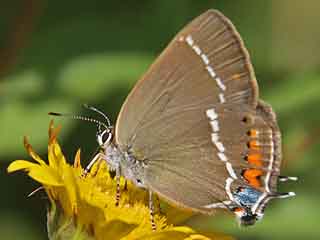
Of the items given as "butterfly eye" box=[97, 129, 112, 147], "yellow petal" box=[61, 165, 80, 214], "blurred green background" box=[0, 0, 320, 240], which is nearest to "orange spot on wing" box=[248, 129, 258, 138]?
"butterfly eye" box=[97, 129, 112, 147]

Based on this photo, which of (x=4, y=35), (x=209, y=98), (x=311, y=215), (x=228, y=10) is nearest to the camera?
(x=209, y=98)

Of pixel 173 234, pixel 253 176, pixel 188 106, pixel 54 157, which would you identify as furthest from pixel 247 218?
pixel 54 157

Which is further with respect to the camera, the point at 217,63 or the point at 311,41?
the point at 311,41

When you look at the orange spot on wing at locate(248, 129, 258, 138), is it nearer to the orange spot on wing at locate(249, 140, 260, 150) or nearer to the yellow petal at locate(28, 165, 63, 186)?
the orange spot on wing at locate(249, 140, 260, 150)

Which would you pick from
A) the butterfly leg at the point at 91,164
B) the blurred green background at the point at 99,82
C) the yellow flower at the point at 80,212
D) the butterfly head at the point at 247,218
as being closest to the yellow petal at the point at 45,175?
the yellow flower at the point at 80,212

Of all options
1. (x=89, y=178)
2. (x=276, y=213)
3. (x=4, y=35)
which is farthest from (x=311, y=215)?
(x=4, y=35)

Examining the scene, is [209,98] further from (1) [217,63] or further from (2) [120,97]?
(2) [120,97]

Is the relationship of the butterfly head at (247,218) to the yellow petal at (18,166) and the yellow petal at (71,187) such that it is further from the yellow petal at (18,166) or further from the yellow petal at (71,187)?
the yellow petal at (18,166)
